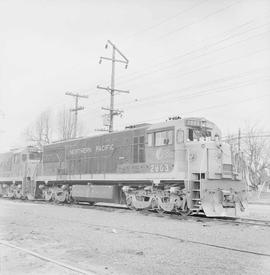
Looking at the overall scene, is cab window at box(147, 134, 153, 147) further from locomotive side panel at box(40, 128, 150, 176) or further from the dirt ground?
the dirt ground

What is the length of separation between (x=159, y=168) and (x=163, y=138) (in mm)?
1128

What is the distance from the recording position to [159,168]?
16016 millimetres

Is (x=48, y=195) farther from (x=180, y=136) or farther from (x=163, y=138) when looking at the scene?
(x=180, y=136)

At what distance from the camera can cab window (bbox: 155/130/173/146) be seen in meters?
15.8

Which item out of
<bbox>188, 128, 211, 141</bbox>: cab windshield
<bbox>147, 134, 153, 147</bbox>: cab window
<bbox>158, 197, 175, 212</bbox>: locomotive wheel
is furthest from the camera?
<bbox>147, 134, 153, 147</bbox>: cab window

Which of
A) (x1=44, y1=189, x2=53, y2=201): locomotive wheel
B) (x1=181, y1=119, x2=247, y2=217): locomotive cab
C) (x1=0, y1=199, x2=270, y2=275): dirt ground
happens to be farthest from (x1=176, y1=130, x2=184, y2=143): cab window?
(x1=44, y1=189, x2=53, y2=201): locomotive wheel

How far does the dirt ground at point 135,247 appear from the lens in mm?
6598

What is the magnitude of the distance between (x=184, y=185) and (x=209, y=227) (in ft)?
11.5

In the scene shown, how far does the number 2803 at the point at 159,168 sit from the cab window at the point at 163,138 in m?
0.79

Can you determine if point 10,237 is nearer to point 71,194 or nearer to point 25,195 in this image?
point 71,194

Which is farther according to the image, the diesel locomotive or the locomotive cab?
the diesel locomotive

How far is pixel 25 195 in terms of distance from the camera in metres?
26.1

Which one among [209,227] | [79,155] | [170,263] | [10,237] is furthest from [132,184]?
[170,263]

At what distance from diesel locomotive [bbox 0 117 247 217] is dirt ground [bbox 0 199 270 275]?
1.94m
